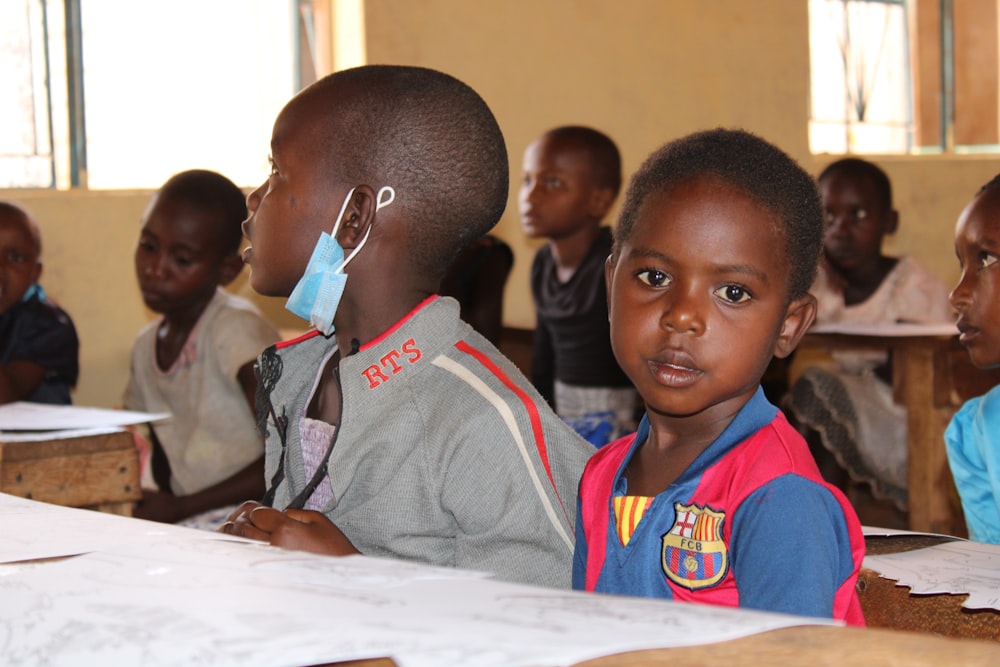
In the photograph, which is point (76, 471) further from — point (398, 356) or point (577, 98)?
point (577, 98)

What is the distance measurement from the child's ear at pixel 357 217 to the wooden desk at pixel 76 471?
75 centimetres

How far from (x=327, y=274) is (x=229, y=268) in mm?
1487

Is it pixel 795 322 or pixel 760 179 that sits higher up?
pixel 760 179

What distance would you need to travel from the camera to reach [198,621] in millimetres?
619

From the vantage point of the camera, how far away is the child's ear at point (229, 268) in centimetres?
287

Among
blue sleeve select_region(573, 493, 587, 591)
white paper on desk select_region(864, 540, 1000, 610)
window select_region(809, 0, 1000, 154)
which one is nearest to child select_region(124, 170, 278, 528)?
blue sleeve select_region(573, 493, 587, 591)

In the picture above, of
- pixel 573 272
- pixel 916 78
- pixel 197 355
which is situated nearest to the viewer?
pixel 197 355

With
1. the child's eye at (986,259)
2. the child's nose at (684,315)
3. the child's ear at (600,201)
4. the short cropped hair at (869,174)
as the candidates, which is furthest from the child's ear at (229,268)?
the short cropped hair at (869,174)

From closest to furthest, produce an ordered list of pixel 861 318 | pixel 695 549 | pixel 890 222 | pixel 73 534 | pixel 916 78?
1. pixel 73 534
2. pixel 695 549
3. pixel 861 318
4. pixel 890 222
5. pixel 916 78

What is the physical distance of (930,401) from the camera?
3.14 metres

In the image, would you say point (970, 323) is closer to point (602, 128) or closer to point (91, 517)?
point (91, 517)

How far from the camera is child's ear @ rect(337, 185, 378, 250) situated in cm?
148

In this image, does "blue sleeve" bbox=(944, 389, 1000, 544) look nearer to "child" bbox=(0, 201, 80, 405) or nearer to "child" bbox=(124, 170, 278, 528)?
"child" bbox=(124, 170, 278, 528)

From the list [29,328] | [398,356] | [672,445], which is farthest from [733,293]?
[29,328]
